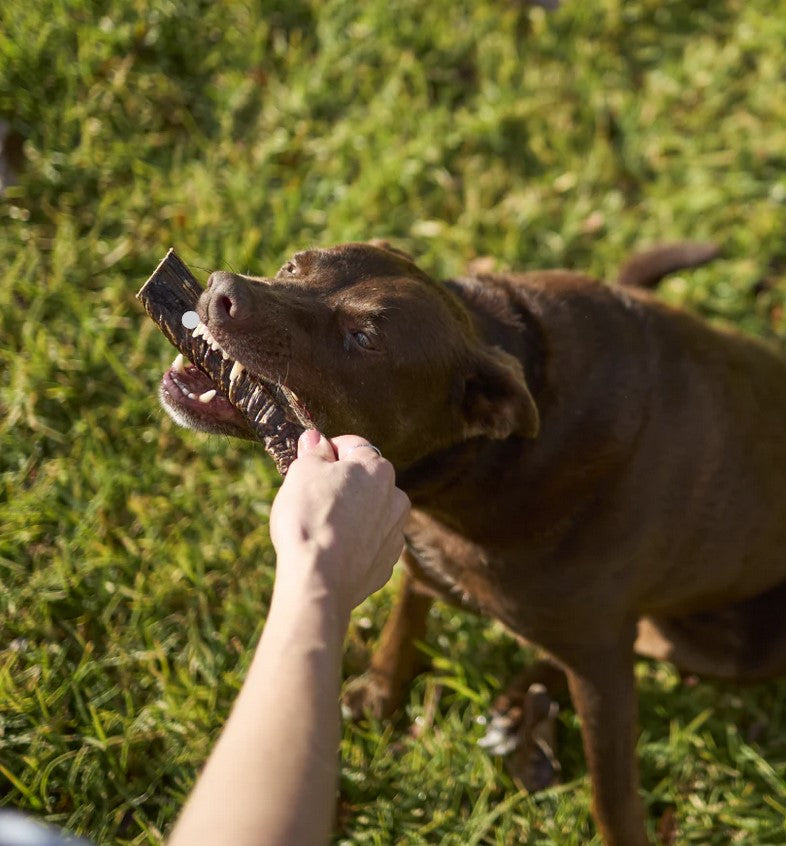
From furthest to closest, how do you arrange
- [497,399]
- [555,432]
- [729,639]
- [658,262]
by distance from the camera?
[658,262] < [729,639] < [555,432] < [497,399]

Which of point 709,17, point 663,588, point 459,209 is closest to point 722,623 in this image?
point 663,588

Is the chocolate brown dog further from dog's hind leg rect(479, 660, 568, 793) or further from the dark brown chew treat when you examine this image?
dog's hind leg rect(479, 660, 568, 793)

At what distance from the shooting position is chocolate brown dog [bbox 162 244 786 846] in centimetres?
256

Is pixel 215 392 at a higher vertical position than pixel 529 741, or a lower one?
higher

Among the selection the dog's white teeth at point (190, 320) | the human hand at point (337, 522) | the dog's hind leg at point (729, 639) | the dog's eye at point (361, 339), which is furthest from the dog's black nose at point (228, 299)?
the dog's hind leg at point (729, 639)

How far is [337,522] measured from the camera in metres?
1.91

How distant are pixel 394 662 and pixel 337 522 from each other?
173 cm

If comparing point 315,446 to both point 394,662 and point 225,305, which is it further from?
point 394,662

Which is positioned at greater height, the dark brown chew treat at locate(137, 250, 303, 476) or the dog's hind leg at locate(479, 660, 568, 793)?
the dark brown chew treat at locate(137, 250, 303, 476)

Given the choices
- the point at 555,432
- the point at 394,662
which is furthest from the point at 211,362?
the point at 394,662

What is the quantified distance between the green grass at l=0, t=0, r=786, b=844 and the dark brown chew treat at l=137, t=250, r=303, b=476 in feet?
3.20

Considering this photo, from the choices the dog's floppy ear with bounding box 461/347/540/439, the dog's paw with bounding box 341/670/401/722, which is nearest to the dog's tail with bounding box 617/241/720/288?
the dog's floppy ear with bounding box 461/347/540/439

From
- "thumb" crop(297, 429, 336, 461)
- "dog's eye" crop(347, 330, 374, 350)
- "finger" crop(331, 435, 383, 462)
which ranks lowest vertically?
"finger" crop(331, 435, 383, 462)

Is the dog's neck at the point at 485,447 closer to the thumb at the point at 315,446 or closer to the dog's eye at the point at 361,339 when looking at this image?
the dog's eye at the point at 361,339
